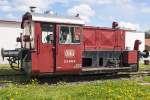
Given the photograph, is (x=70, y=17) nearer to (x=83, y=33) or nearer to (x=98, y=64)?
(x=83, y=33)

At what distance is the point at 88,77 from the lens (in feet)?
65.3

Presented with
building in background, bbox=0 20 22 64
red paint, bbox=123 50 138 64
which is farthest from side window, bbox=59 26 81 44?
building in background, bbox=0 20 22 64

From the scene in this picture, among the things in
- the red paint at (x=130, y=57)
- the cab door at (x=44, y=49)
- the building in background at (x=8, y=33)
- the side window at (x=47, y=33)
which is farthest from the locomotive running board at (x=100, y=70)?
the building in background at (x=8, y=33)

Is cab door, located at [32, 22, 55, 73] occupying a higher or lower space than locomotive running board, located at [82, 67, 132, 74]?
higher

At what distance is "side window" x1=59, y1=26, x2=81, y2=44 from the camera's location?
16.9 m

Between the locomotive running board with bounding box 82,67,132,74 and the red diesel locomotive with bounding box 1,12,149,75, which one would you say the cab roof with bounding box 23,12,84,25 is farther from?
the locomotive running board with bounding box 82,67,132,74

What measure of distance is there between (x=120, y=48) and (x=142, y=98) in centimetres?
1021

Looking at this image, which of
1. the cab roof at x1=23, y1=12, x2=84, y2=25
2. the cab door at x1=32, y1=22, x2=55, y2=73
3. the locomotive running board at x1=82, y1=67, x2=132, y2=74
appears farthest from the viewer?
the locomotive running board at x1=82, y1=67, x2=132, y2=74

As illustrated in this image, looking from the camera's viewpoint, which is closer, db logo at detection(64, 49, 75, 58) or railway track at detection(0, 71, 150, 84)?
db logo at detection(64, 49, 75, 58)

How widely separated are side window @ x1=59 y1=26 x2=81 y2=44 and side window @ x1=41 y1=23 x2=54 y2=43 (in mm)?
491

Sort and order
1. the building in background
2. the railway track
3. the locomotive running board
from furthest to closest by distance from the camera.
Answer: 1. the building in background
2. the locomotive running board
3. the railway track

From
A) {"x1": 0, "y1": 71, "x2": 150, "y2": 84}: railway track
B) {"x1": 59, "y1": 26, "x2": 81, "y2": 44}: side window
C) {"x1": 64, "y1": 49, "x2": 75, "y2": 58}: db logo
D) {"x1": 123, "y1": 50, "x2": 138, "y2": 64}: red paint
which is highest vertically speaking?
{"x1": 59, "y1": 26, "x2": 81, "y2": 44}: side window

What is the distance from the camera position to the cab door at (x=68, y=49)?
16781 mm

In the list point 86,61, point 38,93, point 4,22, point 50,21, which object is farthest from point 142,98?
point 4,22
